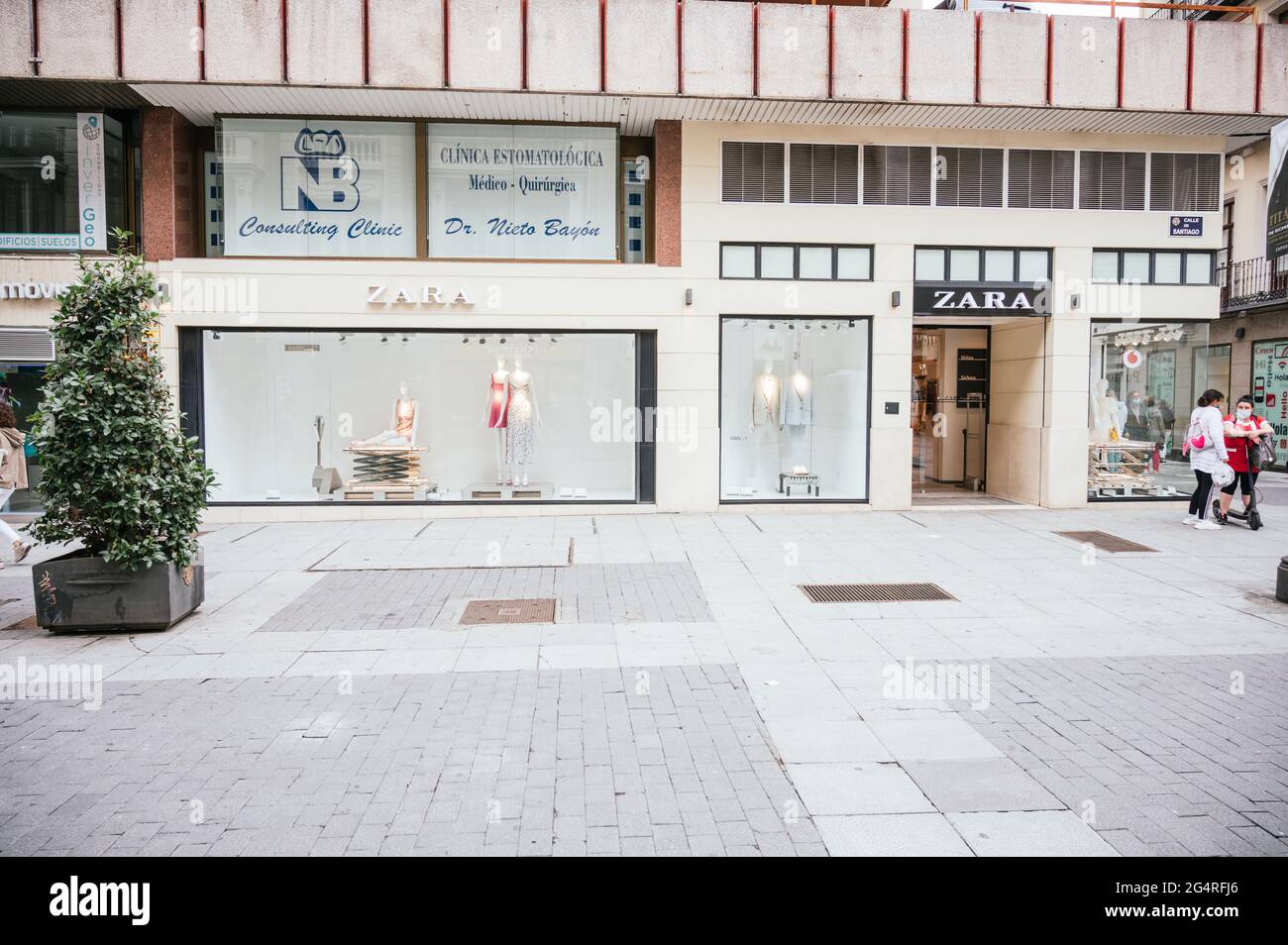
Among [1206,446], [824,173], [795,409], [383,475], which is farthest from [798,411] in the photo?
[383,475]

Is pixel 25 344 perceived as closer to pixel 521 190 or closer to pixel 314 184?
pixel 314 184

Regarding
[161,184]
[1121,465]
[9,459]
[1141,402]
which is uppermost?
[161,184]

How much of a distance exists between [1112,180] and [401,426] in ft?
40.2

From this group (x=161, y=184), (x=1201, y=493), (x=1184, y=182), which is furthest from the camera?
(x=1184, y=182)

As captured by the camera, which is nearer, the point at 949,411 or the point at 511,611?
the point at 511,611

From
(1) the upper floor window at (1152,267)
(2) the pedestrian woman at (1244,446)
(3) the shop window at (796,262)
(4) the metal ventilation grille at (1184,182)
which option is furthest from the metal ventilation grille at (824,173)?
(2) the pedestrian woman at (1244,446)

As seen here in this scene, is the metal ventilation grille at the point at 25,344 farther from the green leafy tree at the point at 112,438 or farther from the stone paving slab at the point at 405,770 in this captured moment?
the stone paving slab at the point at 405,770

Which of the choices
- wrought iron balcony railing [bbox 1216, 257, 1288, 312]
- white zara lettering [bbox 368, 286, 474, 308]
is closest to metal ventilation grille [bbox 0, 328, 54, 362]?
white zara lettering [bbox 368, 286, 474, 308]

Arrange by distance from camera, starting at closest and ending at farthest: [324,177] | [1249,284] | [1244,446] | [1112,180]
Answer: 1. [1244,446]
2. [324,177]
3. [1112,180]
4. [1249,284]

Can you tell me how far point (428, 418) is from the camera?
1409 centimetres

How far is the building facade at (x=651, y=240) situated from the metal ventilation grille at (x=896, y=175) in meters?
0.04

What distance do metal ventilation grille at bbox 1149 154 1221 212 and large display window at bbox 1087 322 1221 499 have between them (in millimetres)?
1949

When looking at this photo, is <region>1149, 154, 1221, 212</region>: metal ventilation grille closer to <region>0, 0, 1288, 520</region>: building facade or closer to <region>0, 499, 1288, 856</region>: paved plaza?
<region>0, 0, 1288, 520</region>: building facade

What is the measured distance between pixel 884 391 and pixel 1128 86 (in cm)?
570
